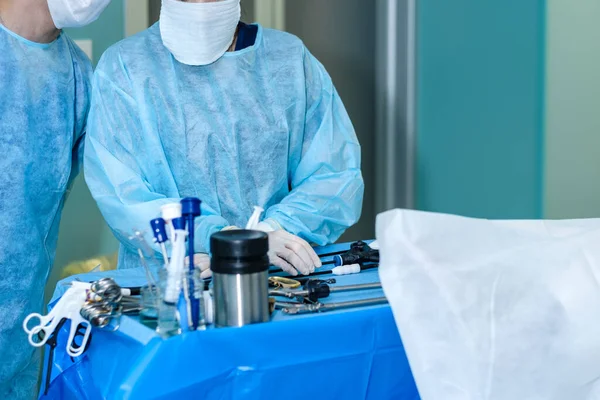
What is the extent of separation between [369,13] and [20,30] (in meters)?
1.29

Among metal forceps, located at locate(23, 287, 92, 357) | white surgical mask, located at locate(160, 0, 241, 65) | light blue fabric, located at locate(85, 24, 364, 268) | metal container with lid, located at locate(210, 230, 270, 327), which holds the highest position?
white surgical mask, located at locate(160, 0, 241, 65)

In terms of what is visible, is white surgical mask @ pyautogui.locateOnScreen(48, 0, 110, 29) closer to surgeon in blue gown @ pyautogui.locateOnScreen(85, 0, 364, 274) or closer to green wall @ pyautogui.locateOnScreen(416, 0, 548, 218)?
surgeon in blue gown @ pyautogui.locateOnScreen(85, 0, 364, 274)

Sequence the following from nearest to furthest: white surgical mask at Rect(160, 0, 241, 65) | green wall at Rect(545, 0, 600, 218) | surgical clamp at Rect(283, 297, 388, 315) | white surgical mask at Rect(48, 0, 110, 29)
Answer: surgical clamp at Rect(283, 297, 388, 315)
white surgical mask at Rect(160, 0, 241, 65)
white surgical mask at Rect(48, 0, 110, 29)
green wall at Rect(545, 0, 600, 218)

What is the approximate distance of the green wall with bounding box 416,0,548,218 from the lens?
7.11 ft

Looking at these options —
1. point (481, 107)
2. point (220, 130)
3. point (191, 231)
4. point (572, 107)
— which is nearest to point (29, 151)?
point (220, 130)

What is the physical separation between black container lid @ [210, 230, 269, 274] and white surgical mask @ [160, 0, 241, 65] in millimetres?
682

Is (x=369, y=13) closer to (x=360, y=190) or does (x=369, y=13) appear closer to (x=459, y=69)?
(x=459, y=69)

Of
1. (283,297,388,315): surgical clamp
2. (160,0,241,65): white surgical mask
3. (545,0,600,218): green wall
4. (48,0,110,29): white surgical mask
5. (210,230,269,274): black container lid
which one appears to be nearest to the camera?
(210,230,269,274): black container lid

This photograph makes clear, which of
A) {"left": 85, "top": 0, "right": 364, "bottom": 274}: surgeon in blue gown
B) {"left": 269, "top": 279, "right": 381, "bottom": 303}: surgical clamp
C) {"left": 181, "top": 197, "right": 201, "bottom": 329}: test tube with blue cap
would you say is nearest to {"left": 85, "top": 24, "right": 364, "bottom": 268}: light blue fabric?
{"left": 85, "top": 0, "right": 364, "bottom": 274}: surgeon in blue gown

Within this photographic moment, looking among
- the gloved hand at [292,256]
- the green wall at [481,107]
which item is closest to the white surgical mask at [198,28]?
the gloved hand at [292,256]

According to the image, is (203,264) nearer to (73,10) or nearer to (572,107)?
(73,10)

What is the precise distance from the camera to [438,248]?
0.86 meters

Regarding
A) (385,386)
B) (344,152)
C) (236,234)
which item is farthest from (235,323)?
(344,152)

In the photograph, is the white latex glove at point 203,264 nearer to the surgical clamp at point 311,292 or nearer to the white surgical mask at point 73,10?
the surgical clamp at point 311,292
